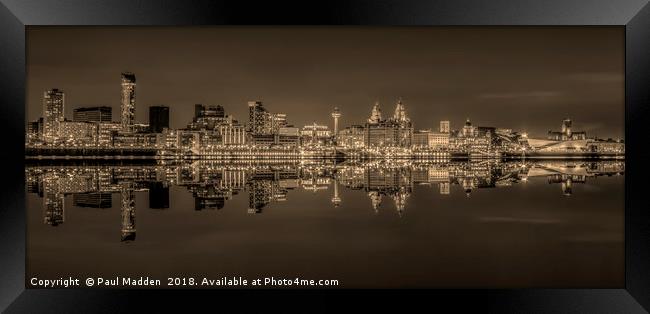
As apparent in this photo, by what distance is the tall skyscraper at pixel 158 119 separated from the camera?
19.2 ft

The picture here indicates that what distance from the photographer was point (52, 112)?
5.23m

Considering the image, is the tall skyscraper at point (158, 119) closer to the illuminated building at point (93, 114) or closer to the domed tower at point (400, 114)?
the illuminated building at point (93, 114)

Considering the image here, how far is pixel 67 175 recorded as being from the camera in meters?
6.29

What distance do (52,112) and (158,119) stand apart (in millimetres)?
1000

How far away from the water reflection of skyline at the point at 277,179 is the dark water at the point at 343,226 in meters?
0.02

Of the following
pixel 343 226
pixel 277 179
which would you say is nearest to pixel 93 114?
pixel 277 179

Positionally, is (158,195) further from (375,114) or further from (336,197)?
(375,114)
